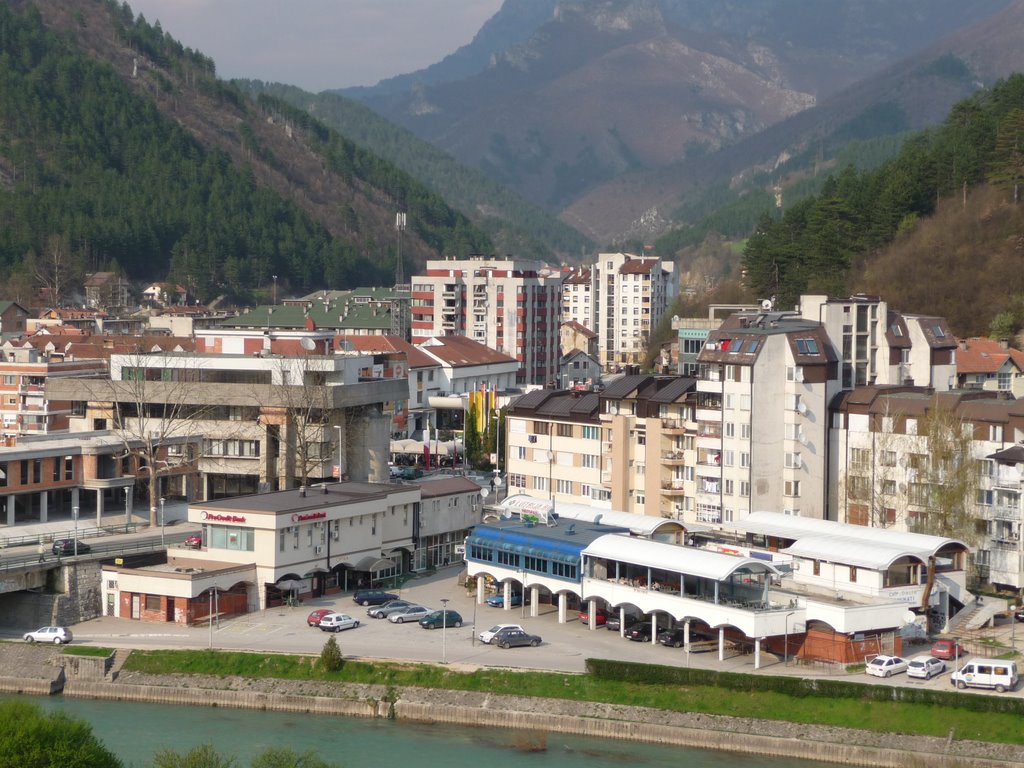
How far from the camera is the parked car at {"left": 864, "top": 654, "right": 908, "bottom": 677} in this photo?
29312 mm

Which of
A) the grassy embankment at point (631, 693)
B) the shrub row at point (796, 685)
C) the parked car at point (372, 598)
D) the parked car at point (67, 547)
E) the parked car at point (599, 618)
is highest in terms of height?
the parked car at point (67, 547)

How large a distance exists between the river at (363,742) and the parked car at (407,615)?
453cm

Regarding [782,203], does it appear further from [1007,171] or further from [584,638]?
[584,638]

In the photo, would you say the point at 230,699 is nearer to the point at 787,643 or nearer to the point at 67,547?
the point at 67,547

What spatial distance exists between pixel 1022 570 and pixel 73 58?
371 feet

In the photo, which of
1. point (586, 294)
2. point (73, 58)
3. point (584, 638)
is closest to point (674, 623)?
point (584, 638)

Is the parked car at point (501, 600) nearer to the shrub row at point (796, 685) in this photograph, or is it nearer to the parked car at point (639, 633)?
the parked car at point (639, 633)

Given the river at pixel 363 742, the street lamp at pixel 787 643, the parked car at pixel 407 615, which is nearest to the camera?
the river at pixel 363 742

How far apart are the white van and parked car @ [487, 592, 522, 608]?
10708 millimetres

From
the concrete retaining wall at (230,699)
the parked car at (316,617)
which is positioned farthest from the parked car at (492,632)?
the parked car at (316,617)

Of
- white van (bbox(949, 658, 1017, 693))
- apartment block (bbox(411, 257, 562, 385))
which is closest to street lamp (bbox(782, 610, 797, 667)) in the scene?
white van (bbox(949, 658, 1017, 693))

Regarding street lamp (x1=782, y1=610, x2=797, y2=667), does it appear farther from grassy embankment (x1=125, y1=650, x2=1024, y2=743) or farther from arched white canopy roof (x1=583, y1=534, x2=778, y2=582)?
grassy embankment (x1=125, y1=650, x2=1024, y2=743)

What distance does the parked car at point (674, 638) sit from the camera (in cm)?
3199

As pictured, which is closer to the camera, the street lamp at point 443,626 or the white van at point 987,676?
the white van at point 987,676
